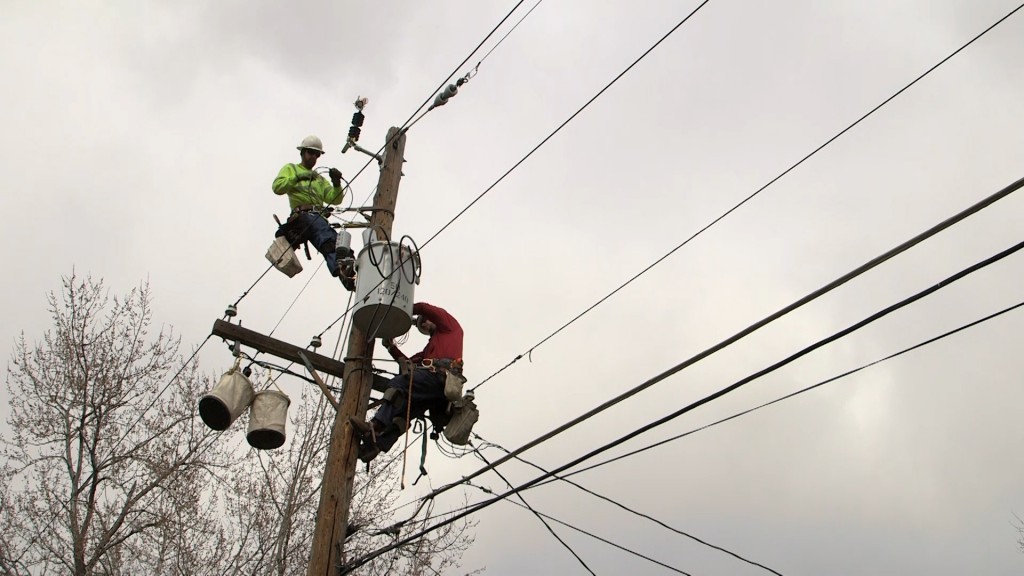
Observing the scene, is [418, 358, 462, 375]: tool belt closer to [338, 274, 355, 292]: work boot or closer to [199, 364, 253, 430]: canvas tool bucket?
[338, 274, 355, 292]: work boot

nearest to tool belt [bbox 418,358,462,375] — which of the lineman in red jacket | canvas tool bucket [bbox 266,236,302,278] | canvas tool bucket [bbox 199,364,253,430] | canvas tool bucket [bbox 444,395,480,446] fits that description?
the lineman in red jacket

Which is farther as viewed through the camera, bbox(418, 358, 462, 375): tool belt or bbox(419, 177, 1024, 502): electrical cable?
bbox(418, 358, 462, 375): tool belt

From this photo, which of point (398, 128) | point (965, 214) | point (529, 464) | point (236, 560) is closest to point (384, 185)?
point (398, 128)

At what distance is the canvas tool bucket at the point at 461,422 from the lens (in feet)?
20.4

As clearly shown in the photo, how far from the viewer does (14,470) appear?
37.9 ft

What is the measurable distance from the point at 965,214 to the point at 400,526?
3955mm

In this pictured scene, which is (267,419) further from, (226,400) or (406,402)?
(406,402)

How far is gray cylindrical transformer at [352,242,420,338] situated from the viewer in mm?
6027

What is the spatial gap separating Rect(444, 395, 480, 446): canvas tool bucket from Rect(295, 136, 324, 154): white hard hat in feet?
9.93

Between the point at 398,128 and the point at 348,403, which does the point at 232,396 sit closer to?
the point at 348,403

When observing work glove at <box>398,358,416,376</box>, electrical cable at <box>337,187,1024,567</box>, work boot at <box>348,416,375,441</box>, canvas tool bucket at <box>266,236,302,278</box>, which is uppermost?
canvas tool bucket at <box>266,236,302,278</box>

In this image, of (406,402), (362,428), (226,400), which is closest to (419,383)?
(406,402)

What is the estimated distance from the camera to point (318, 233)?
7.04m

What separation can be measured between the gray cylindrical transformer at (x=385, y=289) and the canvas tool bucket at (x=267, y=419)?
80 centimetres
